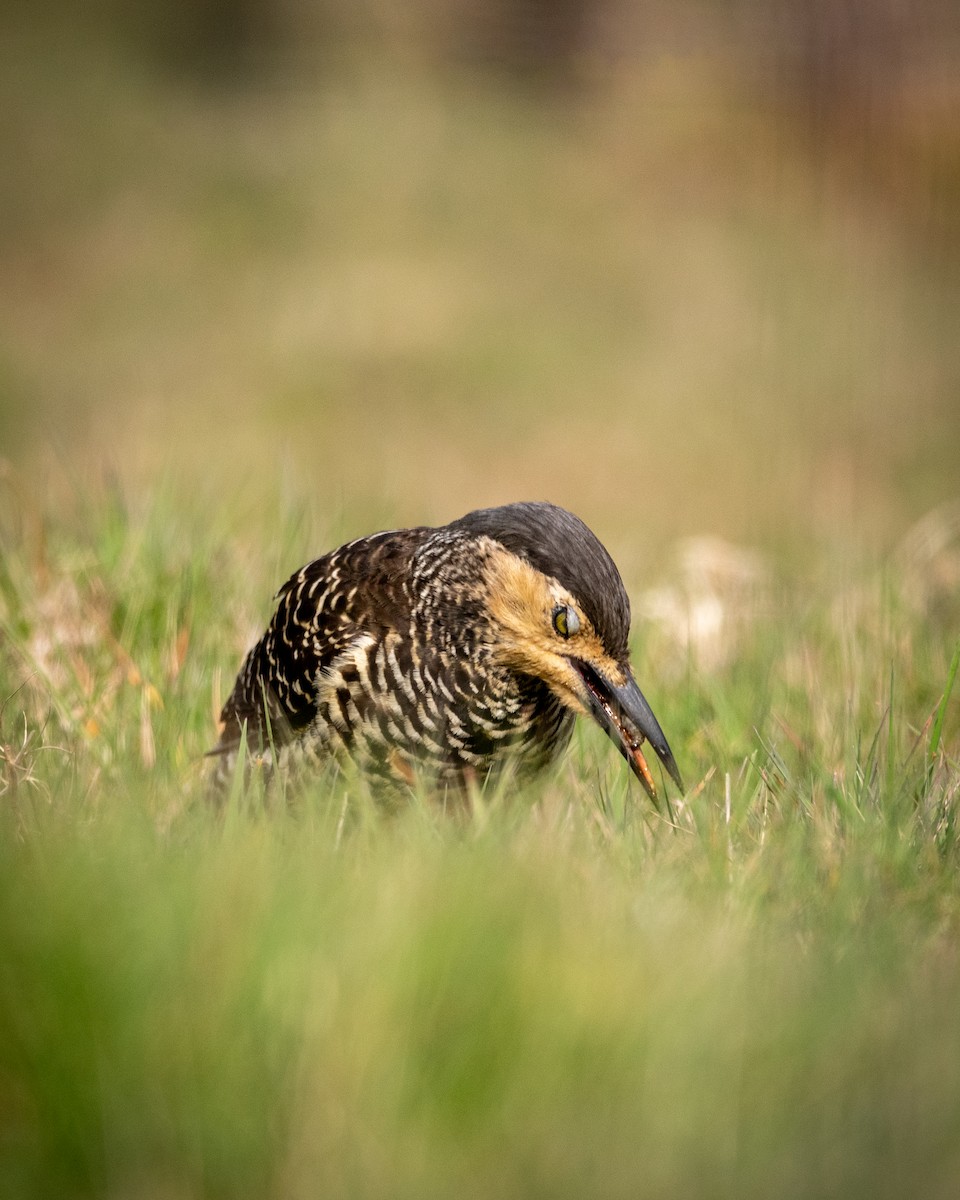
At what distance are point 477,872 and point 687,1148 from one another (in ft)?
1.59

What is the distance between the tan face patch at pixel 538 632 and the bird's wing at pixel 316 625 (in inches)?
10.3

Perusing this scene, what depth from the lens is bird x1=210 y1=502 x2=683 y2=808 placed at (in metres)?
2.72

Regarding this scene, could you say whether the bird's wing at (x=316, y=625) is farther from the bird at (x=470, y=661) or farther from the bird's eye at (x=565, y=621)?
the bird's eye at (x=565, y=621)

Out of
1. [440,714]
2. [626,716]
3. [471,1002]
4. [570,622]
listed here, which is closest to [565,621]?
[570,622]

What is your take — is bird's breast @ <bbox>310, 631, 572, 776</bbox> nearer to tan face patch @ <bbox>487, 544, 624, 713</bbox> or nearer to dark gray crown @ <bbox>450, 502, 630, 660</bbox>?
tan face patch @ <bbox>487, 544, 624, 713</bbox>

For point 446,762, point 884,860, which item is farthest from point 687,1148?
point 446,762

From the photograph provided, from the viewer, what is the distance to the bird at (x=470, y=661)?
107 inches

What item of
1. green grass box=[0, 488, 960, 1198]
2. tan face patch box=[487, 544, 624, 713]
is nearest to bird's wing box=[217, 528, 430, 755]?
tan face patch box=[487, 544, 624, 713]

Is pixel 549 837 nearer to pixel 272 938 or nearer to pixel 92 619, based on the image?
pixel 272 938

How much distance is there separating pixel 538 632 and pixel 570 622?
0.10 metres

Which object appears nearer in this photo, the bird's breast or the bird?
the bird

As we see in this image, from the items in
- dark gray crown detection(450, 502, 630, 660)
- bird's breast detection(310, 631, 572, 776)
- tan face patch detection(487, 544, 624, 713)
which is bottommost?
bird's breast detection(310, 631, 572, 776)

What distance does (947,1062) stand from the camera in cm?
165

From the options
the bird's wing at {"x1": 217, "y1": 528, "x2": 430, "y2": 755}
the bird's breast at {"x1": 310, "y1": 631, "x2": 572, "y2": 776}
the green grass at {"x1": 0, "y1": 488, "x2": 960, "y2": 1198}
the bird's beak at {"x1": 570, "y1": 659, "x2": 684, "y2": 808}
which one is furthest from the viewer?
the bird's wing at {"x1": 217, "y1": 528, "x2": 430, "y2": 755}
